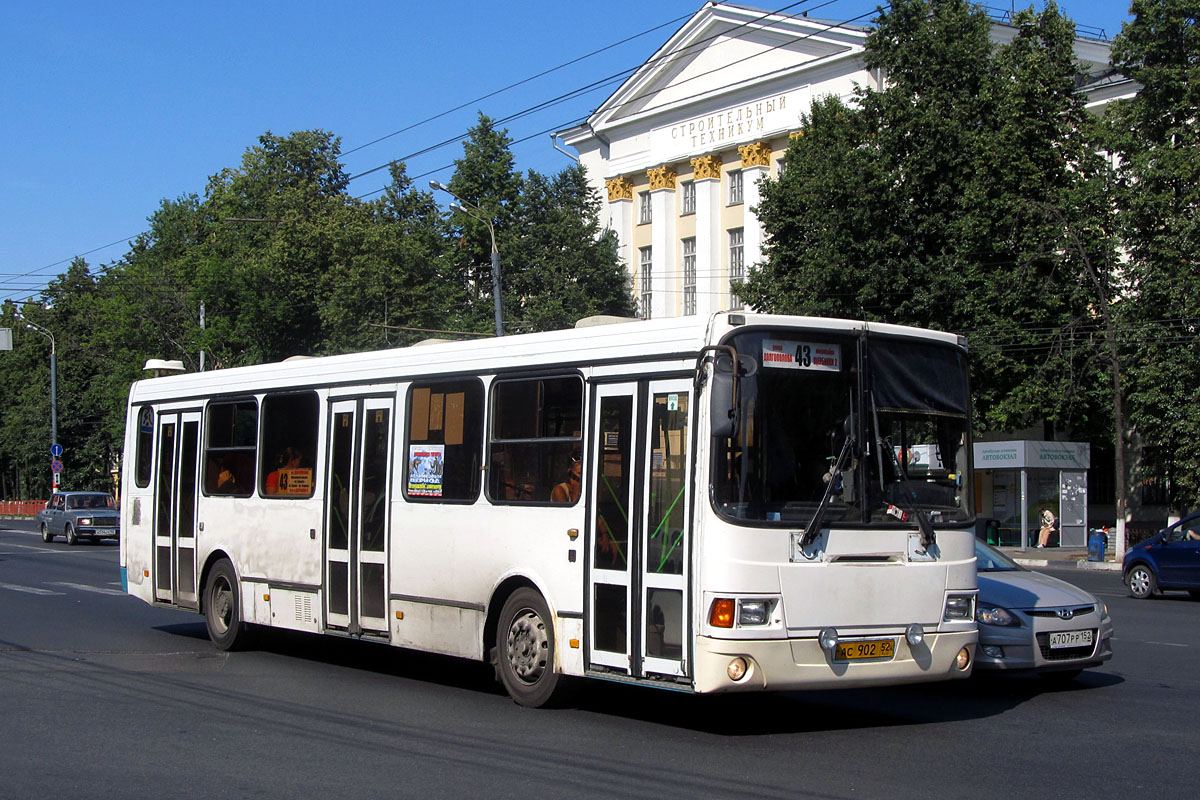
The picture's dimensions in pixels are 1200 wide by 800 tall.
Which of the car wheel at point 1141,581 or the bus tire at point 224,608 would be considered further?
the car wheel at point 1141,581

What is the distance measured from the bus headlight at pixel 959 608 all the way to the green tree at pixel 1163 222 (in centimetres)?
2471

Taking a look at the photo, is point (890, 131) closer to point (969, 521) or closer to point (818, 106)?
point (818, 106)

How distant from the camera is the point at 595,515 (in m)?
9.48

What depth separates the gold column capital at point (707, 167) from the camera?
58.3 metres

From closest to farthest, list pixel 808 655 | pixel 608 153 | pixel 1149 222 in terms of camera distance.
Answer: pixel 808 655 < pixel 1149 222 < pixel 608 153

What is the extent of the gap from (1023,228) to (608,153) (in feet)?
105

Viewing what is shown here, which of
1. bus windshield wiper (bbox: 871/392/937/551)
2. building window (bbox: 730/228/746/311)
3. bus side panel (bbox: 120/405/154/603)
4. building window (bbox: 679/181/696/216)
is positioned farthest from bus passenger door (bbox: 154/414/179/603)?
building window (bbox: 679/181/696/216)

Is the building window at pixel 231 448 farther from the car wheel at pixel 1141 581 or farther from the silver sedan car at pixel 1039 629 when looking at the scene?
the car wheel at pixel 1141 581

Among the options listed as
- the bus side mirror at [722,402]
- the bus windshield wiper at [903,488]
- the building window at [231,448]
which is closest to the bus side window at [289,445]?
the building window at [231,448]

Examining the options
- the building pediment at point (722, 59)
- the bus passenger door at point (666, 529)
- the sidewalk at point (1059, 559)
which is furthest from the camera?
the building pediment at point (722, 59)

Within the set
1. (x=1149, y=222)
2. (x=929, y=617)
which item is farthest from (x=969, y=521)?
(x=1149, y=222)

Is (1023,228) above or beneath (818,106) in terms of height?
beneath

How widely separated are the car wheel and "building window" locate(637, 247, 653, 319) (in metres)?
37.1

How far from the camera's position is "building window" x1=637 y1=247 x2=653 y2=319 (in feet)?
197
